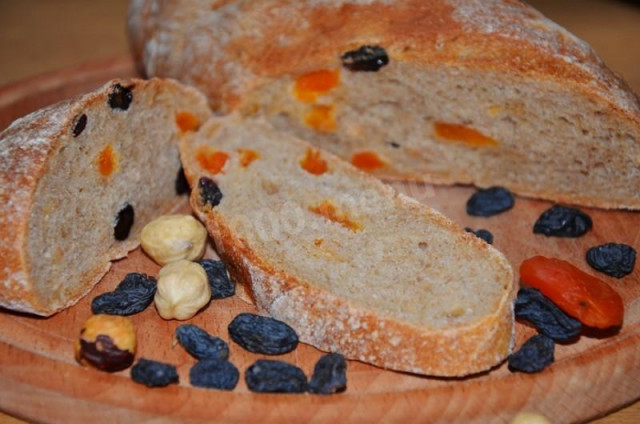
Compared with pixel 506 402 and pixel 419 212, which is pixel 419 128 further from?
pixel 506 402

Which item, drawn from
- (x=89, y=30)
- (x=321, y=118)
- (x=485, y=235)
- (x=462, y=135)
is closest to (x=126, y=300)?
(x=321, y=118)

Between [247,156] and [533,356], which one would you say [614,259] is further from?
[247,156]

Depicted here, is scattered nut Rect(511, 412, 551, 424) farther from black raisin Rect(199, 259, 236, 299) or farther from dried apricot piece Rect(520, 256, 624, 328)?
black raisin Rect(199, 259, 236, 299)

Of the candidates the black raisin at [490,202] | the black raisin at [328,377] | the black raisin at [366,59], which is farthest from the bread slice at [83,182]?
the black raisin at [490,202]

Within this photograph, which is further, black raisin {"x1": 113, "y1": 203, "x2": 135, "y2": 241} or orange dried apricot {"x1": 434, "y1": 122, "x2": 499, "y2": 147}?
orange dried apricot {"x1": 434, "y1": 122, "x2": 499, "y2": 147}

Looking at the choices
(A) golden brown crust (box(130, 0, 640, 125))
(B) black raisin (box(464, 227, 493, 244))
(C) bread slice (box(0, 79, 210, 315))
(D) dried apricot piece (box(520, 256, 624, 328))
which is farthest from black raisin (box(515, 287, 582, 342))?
(C) bread slice (box(0, 79, 210, 315))

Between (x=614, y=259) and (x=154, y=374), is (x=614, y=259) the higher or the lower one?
the lower one

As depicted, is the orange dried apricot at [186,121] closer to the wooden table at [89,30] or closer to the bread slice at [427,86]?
the bread slice at [427,86]

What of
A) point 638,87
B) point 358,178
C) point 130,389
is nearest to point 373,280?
point 358,178
